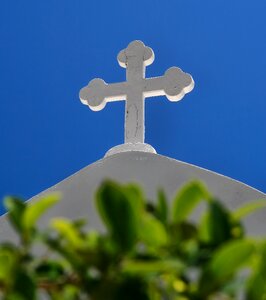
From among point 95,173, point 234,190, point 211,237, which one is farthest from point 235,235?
point 95,173

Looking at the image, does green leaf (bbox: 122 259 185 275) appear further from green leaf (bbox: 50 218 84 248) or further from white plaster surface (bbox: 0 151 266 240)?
white plaster surface (bbox: 0 151 266 240)

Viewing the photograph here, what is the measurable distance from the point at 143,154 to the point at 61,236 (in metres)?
2.05

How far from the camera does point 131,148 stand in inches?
118

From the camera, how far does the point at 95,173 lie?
2.71 m

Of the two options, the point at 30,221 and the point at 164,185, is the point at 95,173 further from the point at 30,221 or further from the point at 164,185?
the point at 30,221

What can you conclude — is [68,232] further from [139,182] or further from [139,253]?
[139,182]

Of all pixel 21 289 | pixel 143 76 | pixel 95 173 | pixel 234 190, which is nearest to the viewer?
pixel 21 289

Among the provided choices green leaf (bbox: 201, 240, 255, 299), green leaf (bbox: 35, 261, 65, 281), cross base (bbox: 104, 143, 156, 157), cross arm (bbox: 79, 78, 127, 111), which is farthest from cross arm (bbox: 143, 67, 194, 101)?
green leaf (bbox: 201, 240, 255, 299)

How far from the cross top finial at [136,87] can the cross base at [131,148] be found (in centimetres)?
39

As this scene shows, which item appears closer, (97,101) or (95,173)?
(95,173)

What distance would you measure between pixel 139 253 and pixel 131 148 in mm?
2324

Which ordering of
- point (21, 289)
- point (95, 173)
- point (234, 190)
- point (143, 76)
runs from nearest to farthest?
point (21, 289), point (234, 190), point (95, 173), point (143, 76)

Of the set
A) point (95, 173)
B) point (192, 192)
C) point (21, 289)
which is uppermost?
point (95, 173)

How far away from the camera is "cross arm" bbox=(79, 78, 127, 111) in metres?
3.75
